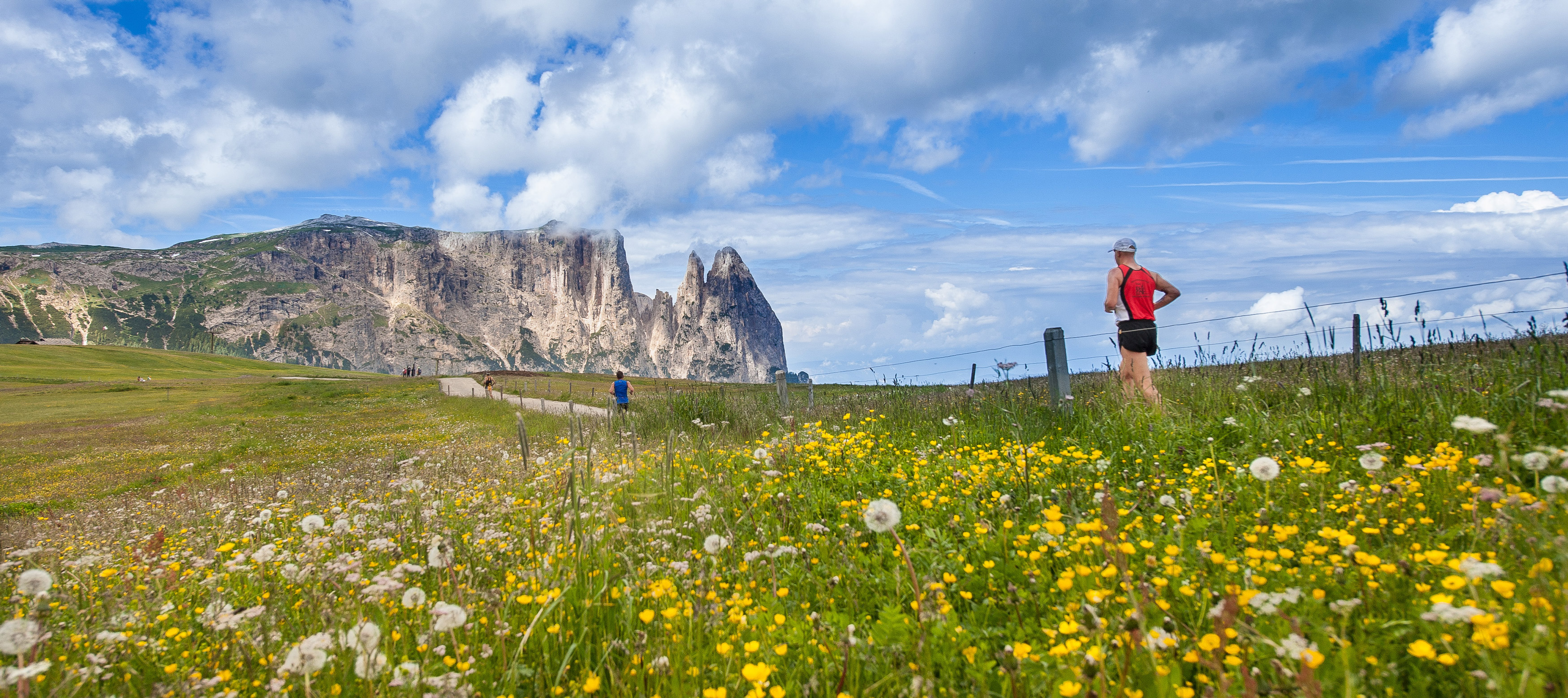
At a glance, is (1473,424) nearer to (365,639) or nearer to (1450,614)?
(1450,614)

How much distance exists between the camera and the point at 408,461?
755 centimetres

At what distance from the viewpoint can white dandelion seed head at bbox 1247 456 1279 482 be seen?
329cm

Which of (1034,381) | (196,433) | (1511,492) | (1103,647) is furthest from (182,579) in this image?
(196,433)

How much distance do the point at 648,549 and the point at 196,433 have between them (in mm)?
28898

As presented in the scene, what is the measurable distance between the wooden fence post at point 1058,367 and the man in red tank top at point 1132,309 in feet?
2.71

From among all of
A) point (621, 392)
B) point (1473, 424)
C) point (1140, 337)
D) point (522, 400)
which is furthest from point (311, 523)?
point (522, 400)

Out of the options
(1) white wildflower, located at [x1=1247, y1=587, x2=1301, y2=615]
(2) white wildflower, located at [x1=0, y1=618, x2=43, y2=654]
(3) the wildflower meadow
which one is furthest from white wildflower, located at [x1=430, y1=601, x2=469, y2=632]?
(1) white wildflower, located at [x1=1247, y1=587, x2=1301, y2=615]

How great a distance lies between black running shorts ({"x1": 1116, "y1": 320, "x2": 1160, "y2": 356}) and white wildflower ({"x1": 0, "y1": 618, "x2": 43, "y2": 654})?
972 centimetres

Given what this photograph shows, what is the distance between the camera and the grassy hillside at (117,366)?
70663mm

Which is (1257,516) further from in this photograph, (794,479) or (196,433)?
(196,433)

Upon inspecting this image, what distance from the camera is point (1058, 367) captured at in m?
8.54

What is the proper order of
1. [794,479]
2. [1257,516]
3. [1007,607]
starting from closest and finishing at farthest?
1. [1007,607]
2. [1257,516]
3. [794,479]

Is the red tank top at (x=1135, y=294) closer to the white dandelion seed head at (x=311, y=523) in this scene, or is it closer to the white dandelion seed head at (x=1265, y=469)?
the white dandelion seed head at (x=1265, y=469)

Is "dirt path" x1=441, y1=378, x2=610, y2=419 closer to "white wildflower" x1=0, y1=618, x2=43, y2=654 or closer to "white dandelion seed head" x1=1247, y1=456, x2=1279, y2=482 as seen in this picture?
"white wildflower" x1=0, y1=618, x2=43, y2=654
